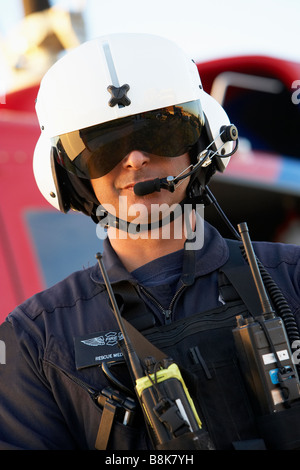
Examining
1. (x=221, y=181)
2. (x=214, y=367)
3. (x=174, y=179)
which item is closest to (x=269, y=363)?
(x=214, y=367)

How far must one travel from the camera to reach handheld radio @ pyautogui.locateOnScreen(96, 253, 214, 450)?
1727 millimetres

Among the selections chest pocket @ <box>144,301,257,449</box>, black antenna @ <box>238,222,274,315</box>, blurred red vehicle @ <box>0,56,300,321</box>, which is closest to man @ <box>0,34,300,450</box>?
chest pocket @ <box>144,301,257,449</box>

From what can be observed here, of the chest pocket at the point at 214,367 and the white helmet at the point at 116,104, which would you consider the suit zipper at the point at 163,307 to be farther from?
the white helmet at the point at 116,104

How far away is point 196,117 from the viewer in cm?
226

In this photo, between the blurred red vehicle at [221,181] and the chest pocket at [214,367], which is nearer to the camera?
the chest pocket at [214,367]

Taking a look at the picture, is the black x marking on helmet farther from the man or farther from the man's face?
the man's face

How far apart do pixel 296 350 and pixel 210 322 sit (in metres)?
0.24

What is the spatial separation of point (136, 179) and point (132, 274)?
0.30 m

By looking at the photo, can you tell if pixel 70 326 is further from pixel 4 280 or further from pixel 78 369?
pixel 4 280

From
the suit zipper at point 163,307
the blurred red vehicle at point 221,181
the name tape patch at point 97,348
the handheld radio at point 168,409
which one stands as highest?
the blurred red vehicle at point 221,181

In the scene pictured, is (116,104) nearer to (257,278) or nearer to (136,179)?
(136,179)

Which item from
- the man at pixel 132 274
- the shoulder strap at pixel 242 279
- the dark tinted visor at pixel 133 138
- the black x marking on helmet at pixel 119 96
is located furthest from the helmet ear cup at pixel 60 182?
the shoulder strap at pixel 242 279

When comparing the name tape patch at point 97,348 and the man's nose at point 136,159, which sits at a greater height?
the man's nose at point 136,159

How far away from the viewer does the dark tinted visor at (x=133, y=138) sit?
218 cm
